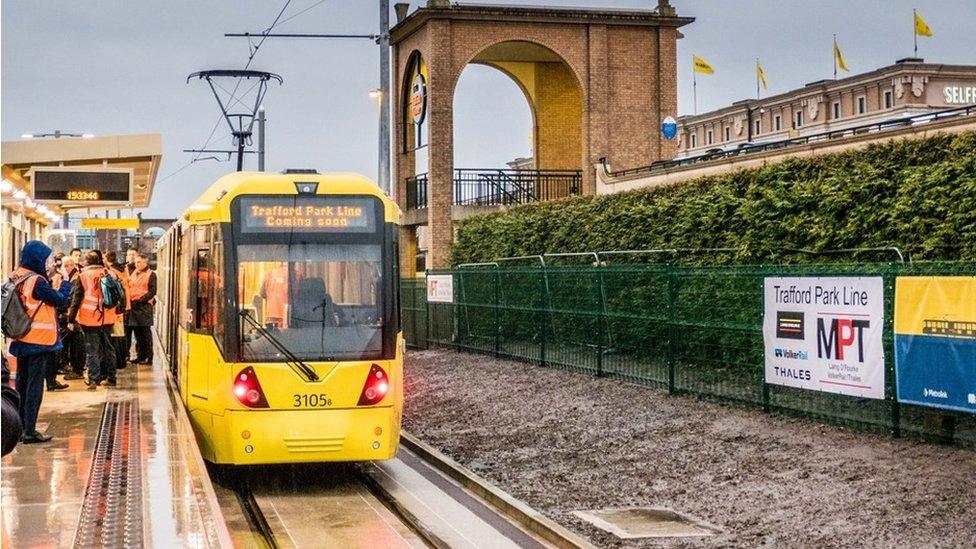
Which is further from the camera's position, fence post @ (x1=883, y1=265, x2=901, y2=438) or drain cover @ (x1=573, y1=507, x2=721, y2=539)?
fence post @ (x1=883, y1=265, x2=901, y2=438)

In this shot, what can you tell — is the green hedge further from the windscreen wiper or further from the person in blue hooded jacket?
the person in blue hooded jacket

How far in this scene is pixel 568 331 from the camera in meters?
22.3

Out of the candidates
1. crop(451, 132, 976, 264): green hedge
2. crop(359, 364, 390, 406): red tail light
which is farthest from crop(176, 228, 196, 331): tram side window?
crop(451, 132, 976, 264): green hedge

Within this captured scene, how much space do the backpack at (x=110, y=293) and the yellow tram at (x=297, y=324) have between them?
5107 mm

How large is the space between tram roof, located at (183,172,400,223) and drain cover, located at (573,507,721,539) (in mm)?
3790

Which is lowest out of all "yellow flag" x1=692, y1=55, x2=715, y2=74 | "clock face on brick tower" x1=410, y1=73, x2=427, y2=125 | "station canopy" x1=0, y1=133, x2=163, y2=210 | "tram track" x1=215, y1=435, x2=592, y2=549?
"tram track" x1=215, y1=435, x2=592, y2=549

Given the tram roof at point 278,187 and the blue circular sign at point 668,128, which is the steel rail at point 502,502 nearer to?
the tram roof at point 278,187

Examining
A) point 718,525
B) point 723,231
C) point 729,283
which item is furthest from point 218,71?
point 718,525

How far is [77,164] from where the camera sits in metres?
22.3

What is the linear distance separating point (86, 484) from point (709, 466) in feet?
20.1

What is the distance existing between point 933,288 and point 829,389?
6.57 ft

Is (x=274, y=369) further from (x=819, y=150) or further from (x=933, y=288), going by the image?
(x=819, y=150)

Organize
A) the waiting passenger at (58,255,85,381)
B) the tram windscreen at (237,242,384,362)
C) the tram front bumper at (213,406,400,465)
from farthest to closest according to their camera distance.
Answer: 1. the waiting passenger at (58,255,85,381)
2. the tram windscreen at (237,242,384,362)
3. the tram front bumper at (213,406,400,465)

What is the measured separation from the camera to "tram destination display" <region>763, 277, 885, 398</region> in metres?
13.1
